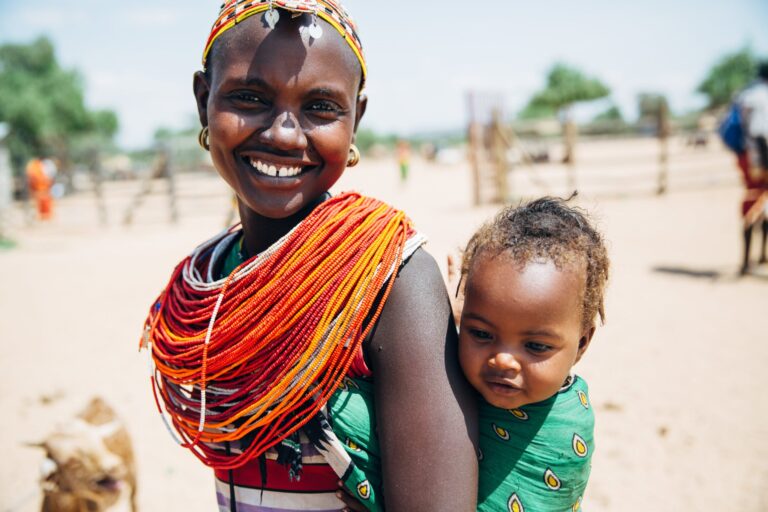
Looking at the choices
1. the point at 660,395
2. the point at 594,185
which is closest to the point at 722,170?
the point at 594,185

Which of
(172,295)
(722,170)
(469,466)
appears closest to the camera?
(469,466)

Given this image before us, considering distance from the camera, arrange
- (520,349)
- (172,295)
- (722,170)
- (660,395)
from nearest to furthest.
A: (520,349) < (172,295) < (660,395) < (722,170)

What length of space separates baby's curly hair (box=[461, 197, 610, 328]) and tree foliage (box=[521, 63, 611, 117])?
173 ft

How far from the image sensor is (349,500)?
1.16m

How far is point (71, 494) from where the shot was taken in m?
2.74

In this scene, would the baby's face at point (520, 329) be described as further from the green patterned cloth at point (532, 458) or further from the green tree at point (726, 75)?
the green tree at point (726, 75)

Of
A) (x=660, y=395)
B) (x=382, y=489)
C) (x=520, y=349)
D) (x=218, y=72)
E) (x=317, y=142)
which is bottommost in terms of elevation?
(x=660, y=395)

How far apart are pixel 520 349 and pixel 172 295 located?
85 cm

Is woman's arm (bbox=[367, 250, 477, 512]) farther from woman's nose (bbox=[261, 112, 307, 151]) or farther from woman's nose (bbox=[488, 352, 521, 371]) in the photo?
woman's nose (bbox=[261, 112, 307, 151])

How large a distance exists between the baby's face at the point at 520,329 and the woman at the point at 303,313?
0.06 metres

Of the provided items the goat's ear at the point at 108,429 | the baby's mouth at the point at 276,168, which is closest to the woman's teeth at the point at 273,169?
the baby's mouth at the point at 276,168

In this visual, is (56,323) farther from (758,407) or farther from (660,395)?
(758,407)

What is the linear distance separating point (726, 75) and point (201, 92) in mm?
62389

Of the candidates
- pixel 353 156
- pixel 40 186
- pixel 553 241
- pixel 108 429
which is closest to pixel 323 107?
pixel 353 156
